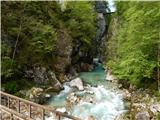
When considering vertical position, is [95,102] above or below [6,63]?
below

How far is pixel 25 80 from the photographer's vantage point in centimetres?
1872

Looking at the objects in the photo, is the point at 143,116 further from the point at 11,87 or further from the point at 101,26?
the point at 101,26

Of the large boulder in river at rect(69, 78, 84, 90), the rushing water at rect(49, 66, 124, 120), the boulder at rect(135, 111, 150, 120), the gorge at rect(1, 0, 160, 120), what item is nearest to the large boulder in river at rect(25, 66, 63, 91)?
the gorge at rect(1, 0, 160, 120)

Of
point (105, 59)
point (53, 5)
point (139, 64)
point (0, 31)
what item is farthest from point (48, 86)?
point (105, 59)

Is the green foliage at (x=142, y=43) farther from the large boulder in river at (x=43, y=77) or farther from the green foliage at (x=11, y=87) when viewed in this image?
the green foliage at (x=11, y=87)

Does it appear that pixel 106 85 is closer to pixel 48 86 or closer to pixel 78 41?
pixel 48 86

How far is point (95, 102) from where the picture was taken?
1733cm

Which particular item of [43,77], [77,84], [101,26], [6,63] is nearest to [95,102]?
[77,84]

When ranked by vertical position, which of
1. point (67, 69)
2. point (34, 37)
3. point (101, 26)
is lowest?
point (67, 69)

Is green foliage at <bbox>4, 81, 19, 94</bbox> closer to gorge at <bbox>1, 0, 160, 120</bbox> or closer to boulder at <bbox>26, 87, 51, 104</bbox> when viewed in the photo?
gorge at <bbox>1, 0, 160, 120</bbox>

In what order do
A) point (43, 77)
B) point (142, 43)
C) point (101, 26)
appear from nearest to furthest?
1. point (142, 43)
2. point (43, 77)
3. point (101, 26)

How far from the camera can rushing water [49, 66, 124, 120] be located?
15630 mm

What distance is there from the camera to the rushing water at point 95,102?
1563 cm

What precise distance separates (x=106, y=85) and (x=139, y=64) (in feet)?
15.1
